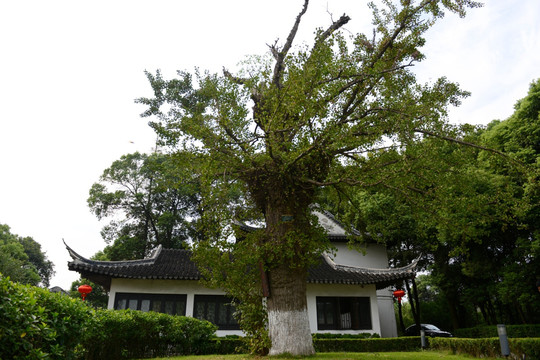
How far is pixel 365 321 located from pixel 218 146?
468 inches

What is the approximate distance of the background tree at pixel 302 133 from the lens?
295 inches

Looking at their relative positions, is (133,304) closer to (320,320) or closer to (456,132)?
(320,320)

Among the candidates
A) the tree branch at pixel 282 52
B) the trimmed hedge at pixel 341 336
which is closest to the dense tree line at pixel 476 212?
the tree branch at pixel 282 52

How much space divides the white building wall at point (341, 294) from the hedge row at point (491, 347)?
4.44 m

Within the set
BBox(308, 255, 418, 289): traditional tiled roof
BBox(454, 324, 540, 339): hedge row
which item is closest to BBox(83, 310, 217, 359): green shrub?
BBox(308, 255, 418, 289): traditional tiled roof

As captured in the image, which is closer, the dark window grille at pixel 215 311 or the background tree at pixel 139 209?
the dark window grille at pixel 215 311

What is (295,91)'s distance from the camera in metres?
6.91

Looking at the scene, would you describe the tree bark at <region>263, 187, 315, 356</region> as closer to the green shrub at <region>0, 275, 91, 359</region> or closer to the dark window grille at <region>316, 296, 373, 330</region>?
the green shrub at <region>0, 275, 91, 359</region>

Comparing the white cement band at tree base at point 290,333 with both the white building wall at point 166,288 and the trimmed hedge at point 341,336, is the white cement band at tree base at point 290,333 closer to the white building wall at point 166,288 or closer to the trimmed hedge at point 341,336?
the trimmed hedge at point 341,336

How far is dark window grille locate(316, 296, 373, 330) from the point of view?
51.6 ft

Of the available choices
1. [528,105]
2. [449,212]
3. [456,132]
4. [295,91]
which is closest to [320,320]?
[449,212]

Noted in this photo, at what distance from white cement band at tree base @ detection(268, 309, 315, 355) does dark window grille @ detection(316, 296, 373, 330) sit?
837 cm

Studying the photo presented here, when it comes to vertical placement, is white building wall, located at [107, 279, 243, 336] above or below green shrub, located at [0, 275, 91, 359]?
above

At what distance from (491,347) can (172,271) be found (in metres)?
11.0
